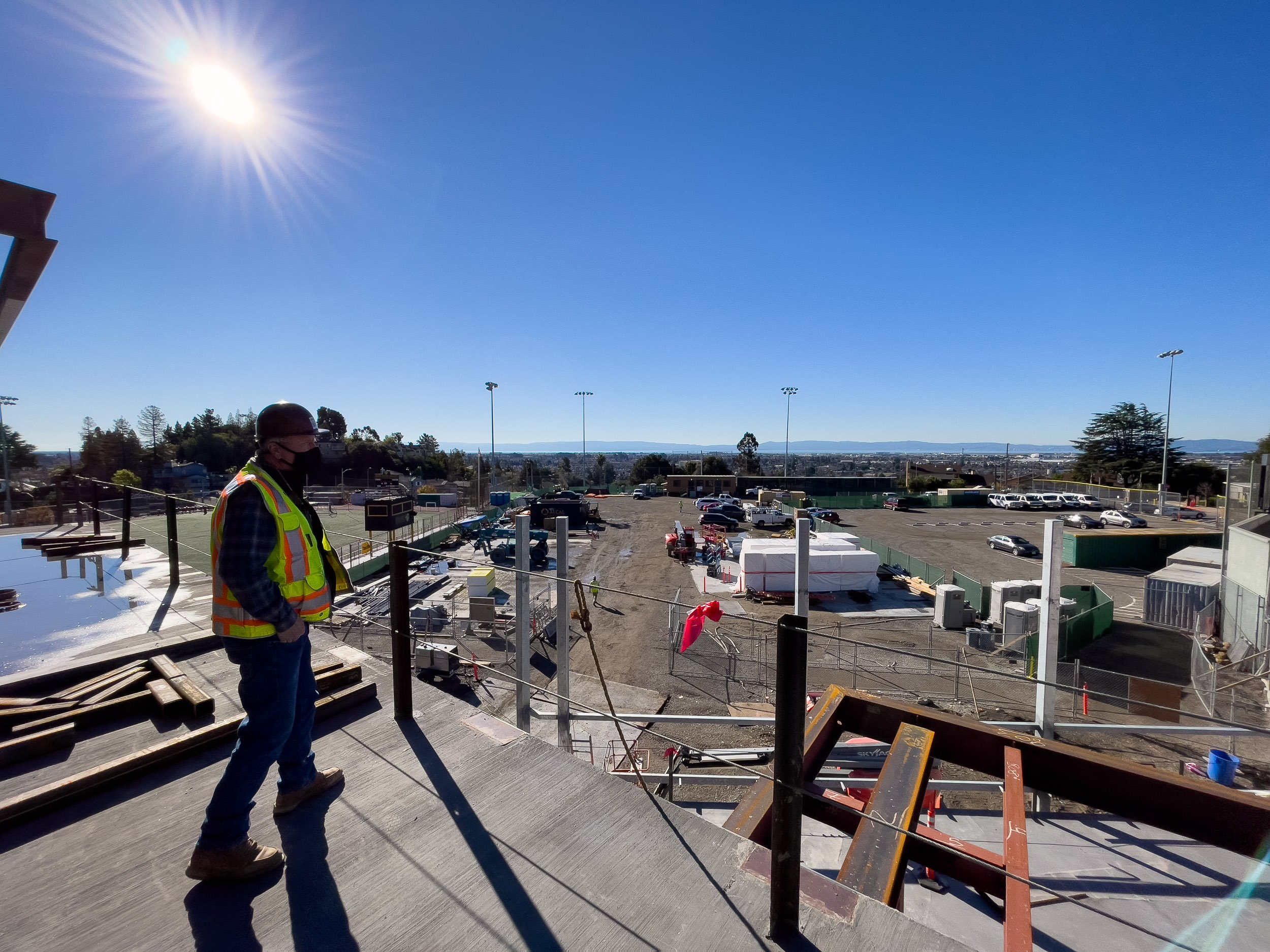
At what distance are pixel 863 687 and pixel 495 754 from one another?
44.7 ft

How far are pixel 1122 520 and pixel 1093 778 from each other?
4414 cm

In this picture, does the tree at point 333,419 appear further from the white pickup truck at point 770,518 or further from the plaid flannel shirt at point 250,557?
the plaid flannel shirt at point 250,557

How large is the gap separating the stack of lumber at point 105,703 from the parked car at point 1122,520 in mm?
46563

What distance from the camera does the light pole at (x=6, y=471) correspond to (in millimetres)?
13352

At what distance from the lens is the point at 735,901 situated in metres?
1.94

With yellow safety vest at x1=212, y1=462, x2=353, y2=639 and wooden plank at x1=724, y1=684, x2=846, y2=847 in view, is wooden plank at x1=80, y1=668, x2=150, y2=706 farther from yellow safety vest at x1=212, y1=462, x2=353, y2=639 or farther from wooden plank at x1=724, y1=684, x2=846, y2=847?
wooden plank at x1=724, y1=684, x2=846, y2=847

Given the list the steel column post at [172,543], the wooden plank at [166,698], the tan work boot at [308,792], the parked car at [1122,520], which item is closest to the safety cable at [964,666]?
the tan work boot at [308,792]

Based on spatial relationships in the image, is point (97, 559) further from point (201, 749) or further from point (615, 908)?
point (615, 908)

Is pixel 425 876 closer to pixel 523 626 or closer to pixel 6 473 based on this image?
pixel 523 626

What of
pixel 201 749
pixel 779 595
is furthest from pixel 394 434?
pixel 201 749

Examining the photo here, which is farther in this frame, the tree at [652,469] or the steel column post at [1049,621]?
the tree at [652,469]

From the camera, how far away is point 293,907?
194cm

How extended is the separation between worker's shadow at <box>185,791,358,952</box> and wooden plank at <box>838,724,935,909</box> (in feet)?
6.01

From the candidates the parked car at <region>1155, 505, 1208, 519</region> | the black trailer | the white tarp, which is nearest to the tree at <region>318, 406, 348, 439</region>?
the black trailer
